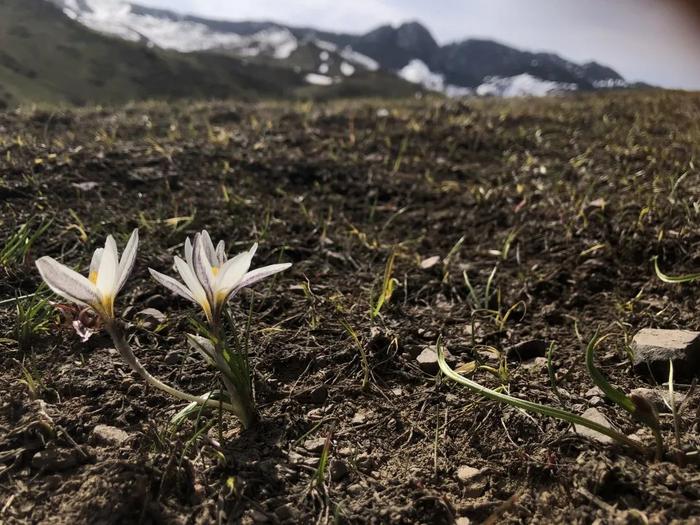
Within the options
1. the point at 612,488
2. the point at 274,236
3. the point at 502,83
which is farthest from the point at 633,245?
the point at 502,83

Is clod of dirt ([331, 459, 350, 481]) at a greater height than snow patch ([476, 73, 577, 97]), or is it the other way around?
snow patch ([476, 73, 577, 97])

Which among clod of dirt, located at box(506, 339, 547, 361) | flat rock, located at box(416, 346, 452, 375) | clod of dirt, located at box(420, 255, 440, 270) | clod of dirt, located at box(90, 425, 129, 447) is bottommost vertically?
clod of dirt, located at box(90, 425, 129, 447)

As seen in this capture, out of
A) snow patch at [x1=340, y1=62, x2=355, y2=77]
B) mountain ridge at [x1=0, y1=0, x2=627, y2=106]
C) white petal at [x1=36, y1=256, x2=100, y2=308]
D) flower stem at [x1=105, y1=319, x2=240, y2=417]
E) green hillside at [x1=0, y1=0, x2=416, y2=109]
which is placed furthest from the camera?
snow patch at [x1=340, y1=62, x2=355, y2=77]

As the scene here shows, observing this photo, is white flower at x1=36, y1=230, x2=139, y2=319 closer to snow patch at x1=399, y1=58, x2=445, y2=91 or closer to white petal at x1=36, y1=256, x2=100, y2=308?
white petal at x1=36, y1=256, x2=100, y2=308

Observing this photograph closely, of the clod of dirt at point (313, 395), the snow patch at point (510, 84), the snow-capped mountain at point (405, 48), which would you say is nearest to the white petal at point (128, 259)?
the clod of dirt at point (313, 395)

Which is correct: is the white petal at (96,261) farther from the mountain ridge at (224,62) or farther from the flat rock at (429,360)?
the mountain ridge at (224,62)

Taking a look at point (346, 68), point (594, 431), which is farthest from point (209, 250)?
point (346, 68)

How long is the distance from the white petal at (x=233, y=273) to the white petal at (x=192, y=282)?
0.16 ft

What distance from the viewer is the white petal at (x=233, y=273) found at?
4.50 ft

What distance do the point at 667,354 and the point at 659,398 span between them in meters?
0.22

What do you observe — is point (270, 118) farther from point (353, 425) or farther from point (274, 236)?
point (353, 425)

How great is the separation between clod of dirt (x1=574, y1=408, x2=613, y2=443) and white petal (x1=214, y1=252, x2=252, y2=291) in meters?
0.99

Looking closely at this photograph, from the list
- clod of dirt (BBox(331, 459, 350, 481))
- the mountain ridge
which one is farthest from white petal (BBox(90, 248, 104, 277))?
the mountain ridge

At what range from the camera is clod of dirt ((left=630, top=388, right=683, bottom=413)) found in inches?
60.7
